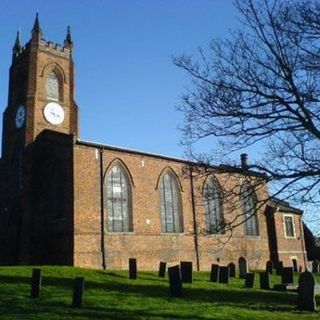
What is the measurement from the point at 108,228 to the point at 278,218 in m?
17.2

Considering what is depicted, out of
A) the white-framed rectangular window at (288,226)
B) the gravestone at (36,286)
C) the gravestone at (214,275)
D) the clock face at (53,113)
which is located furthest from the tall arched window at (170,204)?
the gravestone at (36,286)

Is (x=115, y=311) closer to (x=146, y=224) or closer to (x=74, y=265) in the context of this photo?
(x=74, y=265)

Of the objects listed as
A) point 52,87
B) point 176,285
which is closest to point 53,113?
point 52,87

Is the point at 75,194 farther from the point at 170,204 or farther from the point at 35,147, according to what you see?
the point at 170,204

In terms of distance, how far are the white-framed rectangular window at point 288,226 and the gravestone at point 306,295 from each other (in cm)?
2473

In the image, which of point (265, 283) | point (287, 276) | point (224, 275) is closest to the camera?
point (265, 283)

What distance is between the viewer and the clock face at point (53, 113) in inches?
1335

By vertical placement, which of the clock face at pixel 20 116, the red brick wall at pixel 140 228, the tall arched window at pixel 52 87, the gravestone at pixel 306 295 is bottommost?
Result: the gravestone at pixel 306 295

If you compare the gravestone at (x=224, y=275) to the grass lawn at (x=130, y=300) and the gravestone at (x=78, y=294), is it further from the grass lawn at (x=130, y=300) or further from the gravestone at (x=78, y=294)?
the gravestone at (x=78, y=294)

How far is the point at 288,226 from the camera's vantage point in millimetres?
41875

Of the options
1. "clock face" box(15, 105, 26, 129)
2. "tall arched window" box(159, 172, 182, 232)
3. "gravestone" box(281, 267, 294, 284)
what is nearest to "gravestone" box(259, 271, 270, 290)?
"gravestone" box(281, 267, 294, 284)

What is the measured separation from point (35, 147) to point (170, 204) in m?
9.87

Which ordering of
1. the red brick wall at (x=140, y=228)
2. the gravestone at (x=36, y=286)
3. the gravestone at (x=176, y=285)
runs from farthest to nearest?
the red brick wall at (x=140, y=228) < the gravestone at (x=176, y=285) < the gravestone at (x=36, y=286)

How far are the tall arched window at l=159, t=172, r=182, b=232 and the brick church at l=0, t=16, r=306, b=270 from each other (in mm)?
71
